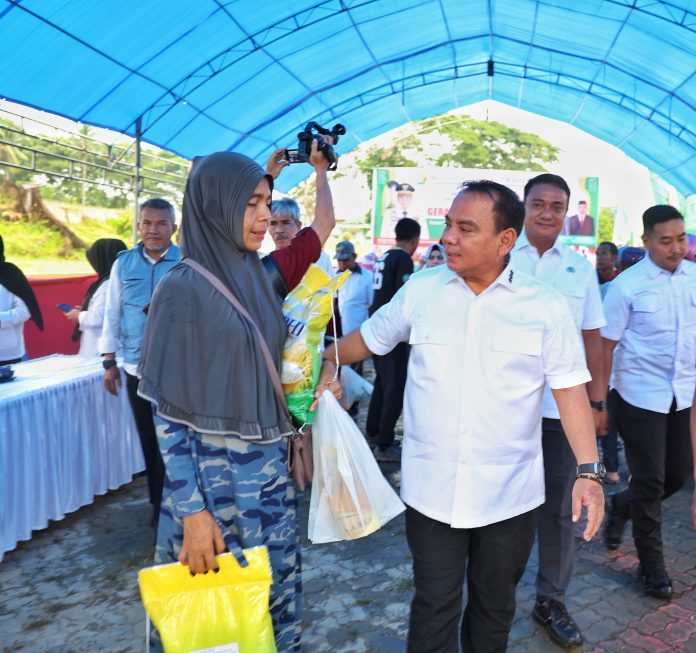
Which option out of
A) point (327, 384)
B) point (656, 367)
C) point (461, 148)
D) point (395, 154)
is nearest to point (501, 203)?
point (327, 384)

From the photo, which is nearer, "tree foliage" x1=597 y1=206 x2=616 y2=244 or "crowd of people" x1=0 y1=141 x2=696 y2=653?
"crowd of people" x1=0 y1=141 x2=696 y2=653

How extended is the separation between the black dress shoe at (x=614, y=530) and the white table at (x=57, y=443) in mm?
3502

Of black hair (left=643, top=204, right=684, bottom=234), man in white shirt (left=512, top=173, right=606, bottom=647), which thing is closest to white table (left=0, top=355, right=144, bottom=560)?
man in white shirt (left=512, top=173, right=606, bottom=647)

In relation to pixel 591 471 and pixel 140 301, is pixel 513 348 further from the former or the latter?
pixel 140 301

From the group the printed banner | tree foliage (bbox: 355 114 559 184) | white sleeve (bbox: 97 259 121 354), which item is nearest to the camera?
white sleeve (bbox: 97 259 121 354)

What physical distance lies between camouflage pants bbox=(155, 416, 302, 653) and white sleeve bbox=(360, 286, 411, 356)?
485 millimetres

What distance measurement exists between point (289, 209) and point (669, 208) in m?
2.17

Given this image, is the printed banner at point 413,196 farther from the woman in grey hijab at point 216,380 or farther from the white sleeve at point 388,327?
the woman in grey hijab at point 216,380

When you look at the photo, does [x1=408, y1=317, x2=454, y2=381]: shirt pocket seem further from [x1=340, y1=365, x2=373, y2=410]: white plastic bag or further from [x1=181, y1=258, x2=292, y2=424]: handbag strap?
[x1=181, y1=258, x2=292, y2=424]: handbag strap

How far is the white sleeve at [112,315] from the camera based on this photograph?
14.0 feet

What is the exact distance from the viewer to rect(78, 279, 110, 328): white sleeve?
17.1 ft

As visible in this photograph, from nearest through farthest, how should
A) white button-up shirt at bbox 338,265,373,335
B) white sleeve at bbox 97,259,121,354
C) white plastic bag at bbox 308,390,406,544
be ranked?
white plastic bag at bbox 308,390,406,544 < white sleeve at bbox 97,259,121,354 < white button-up shirt at bbox 338,265,373,335

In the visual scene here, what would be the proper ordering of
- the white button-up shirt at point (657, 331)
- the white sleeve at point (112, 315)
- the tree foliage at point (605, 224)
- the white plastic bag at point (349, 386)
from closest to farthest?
the white plastic bag at point (349, 386) → the white button-up shirt at point (657, 331) → the white sleeve at point (112, 315) → the tree foliage at point (605, 224)

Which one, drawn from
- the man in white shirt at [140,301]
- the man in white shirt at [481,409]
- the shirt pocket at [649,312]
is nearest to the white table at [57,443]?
the man in white shirt at [140,301]
